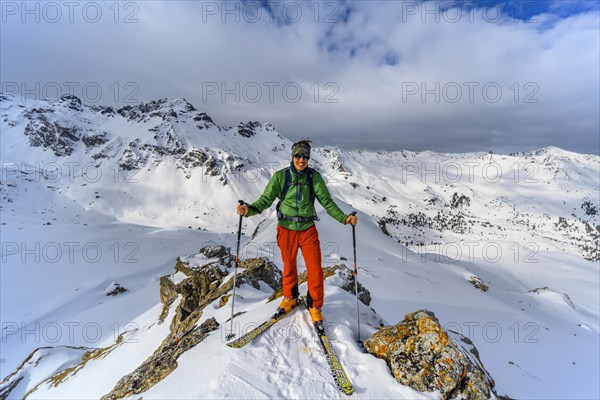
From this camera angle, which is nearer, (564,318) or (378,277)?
(378,277)

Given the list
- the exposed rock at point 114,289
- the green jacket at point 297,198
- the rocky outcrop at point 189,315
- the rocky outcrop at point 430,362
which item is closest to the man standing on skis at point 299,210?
the green jacket at point 297,198

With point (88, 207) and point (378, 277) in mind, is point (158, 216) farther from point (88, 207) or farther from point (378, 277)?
point (378, 277)

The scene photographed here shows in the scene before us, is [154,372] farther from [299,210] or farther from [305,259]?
[299,210]

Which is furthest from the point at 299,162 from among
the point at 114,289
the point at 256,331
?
the point at 114,289

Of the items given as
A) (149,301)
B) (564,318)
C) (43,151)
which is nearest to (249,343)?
(149,301)

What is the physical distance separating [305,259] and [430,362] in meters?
3.45

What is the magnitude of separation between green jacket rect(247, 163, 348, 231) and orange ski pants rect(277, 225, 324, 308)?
0.73 feet

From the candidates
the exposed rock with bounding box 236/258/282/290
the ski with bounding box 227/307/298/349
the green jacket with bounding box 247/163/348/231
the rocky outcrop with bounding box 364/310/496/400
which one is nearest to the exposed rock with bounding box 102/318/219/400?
the ski with bounding box 227/307/298/349

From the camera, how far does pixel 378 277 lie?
24.5m

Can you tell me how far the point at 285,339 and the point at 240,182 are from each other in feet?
645

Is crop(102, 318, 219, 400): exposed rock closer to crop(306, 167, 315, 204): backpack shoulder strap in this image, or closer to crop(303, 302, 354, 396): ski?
crop(303, 302, 354, 396): ski

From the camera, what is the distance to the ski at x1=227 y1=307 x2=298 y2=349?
5.97 m

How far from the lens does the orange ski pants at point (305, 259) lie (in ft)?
22.9

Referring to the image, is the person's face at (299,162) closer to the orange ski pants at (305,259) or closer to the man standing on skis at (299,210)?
the man standing on skis at (299,210)
